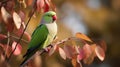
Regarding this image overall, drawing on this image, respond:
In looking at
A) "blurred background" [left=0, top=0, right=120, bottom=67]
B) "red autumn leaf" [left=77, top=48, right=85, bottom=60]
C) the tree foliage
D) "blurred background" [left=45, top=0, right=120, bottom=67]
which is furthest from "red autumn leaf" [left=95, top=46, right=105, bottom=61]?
"blurred background" [left=45, top=0, right=120, bottom=67]

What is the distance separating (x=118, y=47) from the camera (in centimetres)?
1382

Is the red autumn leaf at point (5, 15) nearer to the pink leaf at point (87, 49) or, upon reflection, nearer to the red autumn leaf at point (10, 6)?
the red autumn leaf at point (10, 6)

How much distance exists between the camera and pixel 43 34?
17.3ft

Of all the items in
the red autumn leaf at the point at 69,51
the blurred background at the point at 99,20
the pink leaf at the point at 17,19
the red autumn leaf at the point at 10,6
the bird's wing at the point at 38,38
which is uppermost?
the red autumn leaf at the point at 10,6

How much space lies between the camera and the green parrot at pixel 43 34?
508 centimetres

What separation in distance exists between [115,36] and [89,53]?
9.72 meters

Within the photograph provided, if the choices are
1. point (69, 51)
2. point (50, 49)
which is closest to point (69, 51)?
point (69, 51)

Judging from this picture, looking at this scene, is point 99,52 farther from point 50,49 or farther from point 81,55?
point 50,49

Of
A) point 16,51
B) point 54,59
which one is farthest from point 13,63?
point 16,51

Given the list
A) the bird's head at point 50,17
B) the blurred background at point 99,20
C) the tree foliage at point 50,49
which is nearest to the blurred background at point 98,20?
the blurred background at point 99,20

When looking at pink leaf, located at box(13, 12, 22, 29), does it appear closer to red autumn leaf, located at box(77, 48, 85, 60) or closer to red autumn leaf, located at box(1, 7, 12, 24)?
red autumn leaf, located at box(1, 7, 12, 24)

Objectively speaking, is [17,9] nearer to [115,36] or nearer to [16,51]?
→ [16,51]

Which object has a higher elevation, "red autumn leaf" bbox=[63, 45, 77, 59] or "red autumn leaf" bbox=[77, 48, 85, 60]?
"red autumn leaf" bbox=[63, 45, 77, 59]

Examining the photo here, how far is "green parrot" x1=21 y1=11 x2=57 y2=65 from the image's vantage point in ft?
16.7
